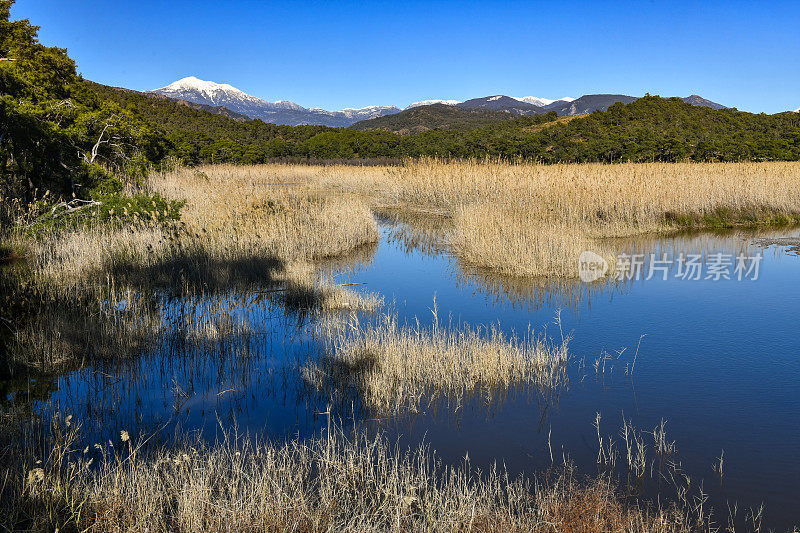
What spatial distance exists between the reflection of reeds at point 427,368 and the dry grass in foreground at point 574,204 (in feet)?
12.8

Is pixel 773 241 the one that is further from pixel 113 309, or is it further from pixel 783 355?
pixel 113 309

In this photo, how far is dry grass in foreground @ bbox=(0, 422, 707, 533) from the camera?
8.50 feet

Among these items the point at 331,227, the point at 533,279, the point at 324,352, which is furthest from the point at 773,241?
the point at 324,352

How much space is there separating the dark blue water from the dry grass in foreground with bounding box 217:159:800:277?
6.17ft

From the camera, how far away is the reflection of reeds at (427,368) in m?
4.46

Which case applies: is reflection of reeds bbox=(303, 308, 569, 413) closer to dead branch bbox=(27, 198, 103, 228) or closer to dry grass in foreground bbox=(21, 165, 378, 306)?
dry grass in foreground bbox=(21, 165, 378, 306)

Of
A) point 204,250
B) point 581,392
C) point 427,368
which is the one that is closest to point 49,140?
point 204,250

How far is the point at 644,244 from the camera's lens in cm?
1160
